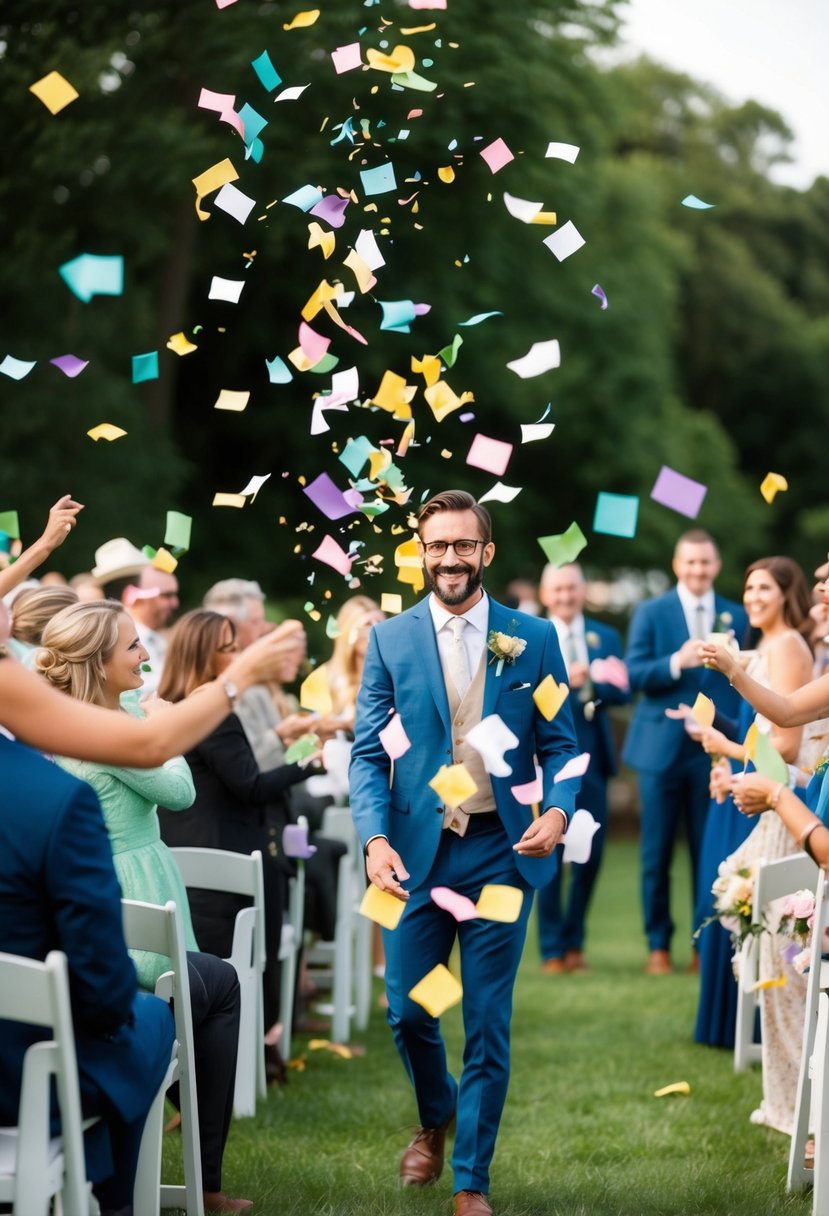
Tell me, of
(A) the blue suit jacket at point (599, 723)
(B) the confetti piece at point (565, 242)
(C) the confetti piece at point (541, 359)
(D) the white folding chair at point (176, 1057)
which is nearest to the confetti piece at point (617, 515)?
(C) the confetti piece at point (541, 359)

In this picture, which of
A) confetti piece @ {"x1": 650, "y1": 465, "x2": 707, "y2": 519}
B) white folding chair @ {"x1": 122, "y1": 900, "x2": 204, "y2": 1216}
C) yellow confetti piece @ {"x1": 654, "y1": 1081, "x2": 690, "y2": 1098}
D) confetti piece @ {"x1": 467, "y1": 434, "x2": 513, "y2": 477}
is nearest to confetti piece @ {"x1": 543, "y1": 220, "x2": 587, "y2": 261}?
confetti piece @ {"x1": 467, "y1": 434, "x2": 513, "y2": 477}

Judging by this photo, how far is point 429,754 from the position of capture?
4809 millimetres

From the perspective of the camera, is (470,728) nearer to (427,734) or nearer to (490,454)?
(427,734)

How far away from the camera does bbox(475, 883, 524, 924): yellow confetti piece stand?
4.64 metres

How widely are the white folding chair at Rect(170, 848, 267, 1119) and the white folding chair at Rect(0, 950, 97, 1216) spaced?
2.21 m

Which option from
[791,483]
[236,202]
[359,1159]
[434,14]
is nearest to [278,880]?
[359,1159]

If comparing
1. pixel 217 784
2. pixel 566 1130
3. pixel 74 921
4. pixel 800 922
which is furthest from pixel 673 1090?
pixel 74 921

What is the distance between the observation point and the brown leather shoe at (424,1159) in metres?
5.00

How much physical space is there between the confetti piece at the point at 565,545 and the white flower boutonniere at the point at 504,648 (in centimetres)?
56

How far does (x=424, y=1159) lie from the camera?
198 inches

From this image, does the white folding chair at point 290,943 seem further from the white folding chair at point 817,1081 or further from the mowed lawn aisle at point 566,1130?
the white folding chair at point 817,1081

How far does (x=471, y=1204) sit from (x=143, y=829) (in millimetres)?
1471

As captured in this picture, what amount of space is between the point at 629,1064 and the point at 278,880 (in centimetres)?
183

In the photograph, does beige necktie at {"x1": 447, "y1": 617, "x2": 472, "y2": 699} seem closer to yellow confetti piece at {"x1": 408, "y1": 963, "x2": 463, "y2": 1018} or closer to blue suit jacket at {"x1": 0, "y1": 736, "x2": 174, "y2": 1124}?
yellow confetti piece at {"x1": 408, "y1": 963, "x2": 463, "y2": 1018}
